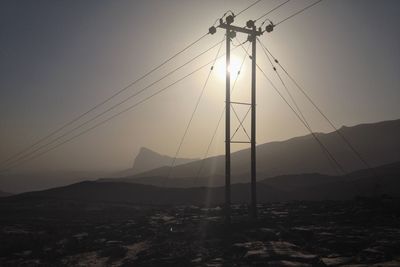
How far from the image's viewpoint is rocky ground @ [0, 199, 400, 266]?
16312mm

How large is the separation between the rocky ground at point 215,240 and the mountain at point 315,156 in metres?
68.5

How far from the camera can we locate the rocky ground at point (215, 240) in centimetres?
1631

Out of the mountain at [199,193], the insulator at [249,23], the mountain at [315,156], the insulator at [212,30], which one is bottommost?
the mountain at [199,193]

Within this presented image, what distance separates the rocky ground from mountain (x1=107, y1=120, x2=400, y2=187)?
6846cm

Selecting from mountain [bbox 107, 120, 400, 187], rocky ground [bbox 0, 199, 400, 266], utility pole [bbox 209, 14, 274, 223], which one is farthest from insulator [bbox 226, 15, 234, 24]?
mountain [bbox 107, 120, 400, 187]

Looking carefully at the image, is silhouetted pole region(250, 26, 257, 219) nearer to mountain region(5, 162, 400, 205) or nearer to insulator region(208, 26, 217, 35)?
insulator region(208, 26, 217, 35)

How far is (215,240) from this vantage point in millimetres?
20750

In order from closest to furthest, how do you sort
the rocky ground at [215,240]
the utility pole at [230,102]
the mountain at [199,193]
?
the rocky ground at [215,240], the utility pole at [230,102], the mountain at [199,193]

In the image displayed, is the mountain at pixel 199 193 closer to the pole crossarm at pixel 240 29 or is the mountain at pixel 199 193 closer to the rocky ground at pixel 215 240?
the rocky ground at pixel 215 240

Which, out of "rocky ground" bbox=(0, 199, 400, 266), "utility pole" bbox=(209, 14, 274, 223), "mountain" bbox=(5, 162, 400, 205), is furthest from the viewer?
"mountain" bbox=(5, 162, 400, 205)

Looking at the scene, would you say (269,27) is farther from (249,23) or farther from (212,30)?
(212,30)

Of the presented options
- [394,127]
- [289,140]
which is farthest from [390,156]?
[289,140]

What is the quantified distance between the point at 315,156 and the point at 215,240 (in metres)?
108

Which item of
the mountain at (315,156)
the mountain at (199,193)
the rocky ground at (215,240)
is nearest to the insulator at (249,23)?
the rocky ground at (215,240)
